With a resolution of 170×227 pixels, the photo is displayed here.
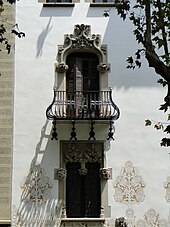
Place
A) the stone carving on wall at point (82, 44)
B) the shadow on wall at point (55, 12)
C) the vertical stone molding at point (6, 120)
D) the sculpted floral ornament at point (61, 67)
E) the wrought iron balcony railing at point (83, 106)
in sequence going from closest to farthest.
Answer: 1. the vertical stone molding at point (6, 120)
2. the wrought iron balcony railing at point (83, 106)
3. the sculpted floral ornament at point (61, 67)
4. the stone carving on wall at point (82, 44)
5. the shadow on wall at point (55, 12)

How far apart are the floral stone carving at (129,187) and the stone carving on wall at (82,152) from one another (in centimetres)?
84

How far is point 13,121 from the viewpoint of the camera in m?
16.9

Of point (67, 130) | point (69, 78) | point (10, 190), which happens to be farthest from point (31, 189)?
point (69, 78)

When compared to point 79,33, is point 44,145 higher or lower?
lower

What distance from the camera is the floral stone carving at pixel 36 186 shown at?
53.5 feet

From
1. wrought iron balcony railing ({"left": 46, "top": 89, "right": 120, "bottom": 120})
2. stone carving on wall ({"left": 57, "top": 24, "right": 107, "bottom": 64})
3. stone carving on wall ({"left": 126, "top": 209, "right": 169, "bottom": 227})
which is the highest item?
stone carving on wall ({"left": 57, "top": 24, "right": 107, "bottom": 64})

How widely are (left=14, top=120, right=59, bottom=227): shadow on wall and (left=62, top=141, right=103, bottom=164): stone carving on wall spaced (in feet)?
2.92

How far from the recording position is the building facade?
1630cm

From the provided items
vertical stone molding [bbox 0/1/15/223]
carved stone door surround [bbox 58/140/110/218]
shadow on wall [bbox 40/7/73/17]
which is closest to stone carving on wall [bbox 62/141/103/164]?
carved stone door surround [bbox 58/140/110/218]

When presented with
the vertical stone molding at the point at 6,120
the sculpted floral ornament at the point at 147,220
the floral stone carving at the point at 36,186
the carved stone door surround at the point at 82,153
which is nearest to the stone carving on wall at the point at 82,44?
the vertical stone molding at the point at 6,120

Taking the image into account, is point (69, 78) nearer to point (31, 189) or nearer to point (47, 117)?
point (47, 117)

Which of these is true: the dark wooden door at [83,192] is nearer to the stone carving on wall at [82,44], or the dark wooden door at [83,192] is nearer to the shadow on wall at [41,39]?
the stone carving on wall at [82,44]

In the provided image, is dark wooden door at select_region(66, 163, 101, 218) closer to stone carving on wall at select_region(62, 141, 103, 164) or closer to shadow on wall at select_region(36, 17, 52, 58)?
stone carving on wall at select_region(62, 141, 103, 164)

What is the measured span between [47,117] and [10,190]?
2.44 m
